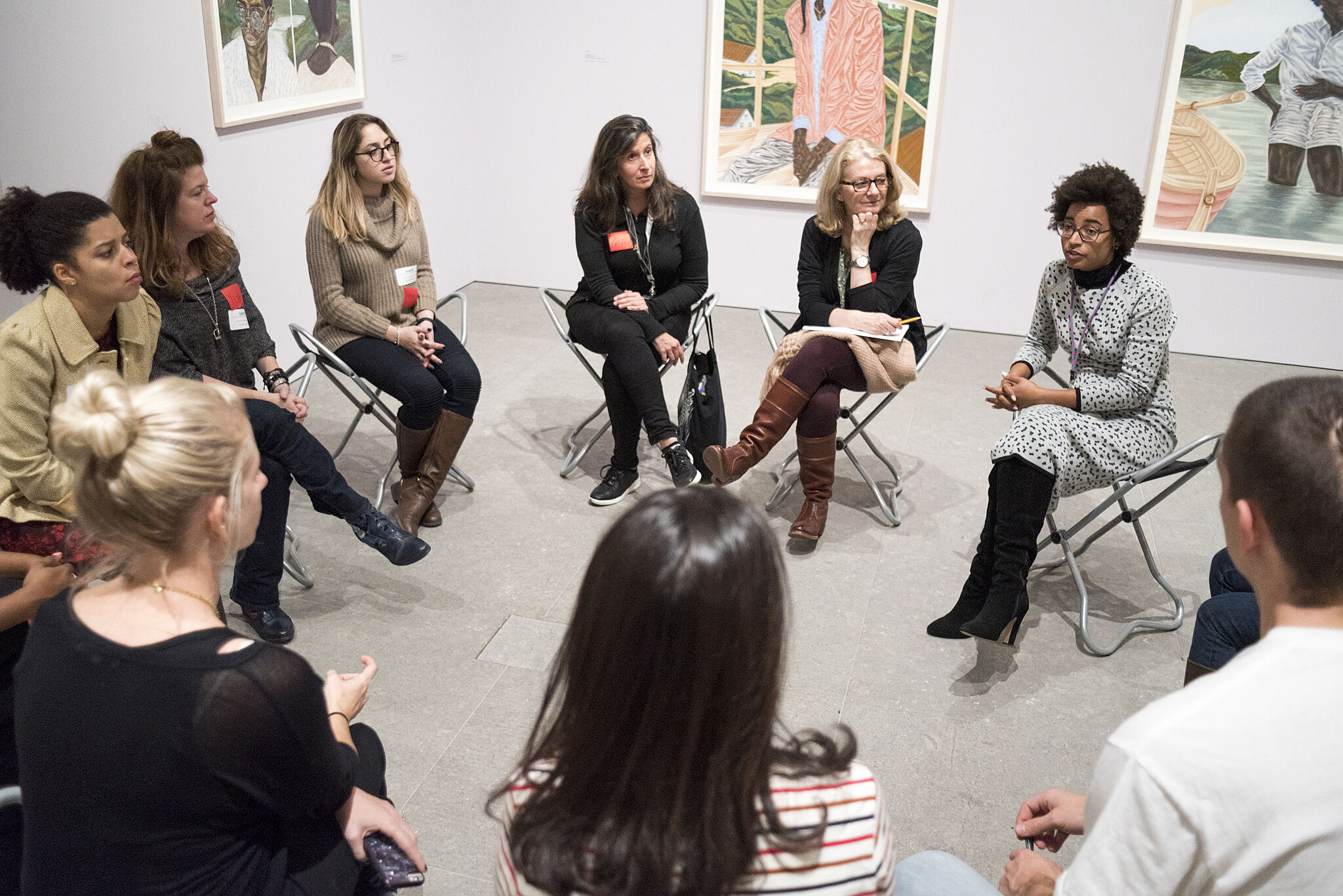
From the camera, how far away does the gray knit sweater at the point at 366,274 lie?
3.67 metres

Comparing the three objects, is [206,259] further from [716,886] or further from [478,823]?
[716,886]

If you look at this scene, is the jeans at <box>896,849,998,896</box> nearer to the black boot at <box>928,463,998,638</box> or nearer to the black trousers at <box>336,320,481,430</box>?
the black boot at <box>928,463,998,638</box>

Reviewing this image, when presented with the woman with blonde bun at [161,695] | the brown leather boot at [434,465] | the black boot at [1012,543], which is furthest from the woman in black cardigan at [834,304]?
the woman with blonde bun at [161,695]

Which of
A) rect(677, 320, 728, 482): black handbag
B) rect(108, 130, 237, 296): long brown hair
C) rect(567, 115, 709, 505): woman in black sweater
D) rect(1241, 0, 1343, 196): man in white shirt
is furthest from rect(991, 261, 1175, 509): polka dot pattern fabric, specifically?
rect(1241, 0, 1343, 196): man in white shirt

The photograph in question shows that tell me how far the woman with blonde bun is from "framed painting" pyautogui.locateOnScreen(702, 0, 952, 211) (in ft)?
16.0

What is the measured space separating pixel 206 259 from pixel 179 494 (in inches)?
81.1

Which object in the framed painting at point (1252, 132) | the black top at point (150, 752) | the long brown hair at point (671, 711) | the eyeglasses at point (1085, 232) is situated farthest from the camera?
the framed painting at point (1252, 132)

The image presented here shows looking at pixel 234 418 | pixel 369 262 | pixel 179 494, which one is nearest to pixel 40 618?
pixel 179 494

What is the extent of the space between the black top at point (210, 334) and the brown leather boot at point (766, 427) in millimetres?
1561

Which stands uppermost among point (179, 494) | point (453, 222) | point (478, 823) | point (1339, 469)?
point (1339, 469)

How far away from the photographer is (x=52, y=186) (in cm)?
376

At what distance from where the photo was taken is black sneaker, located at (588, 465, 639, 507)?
393 centimetres

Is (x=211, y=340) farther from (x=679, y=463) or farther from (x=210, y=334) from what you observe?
(x=679, y=463)

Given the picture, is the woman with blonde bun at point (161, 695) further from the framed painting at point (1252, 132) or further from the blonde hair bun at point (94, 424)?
the framed painting at point (1252, 132)
